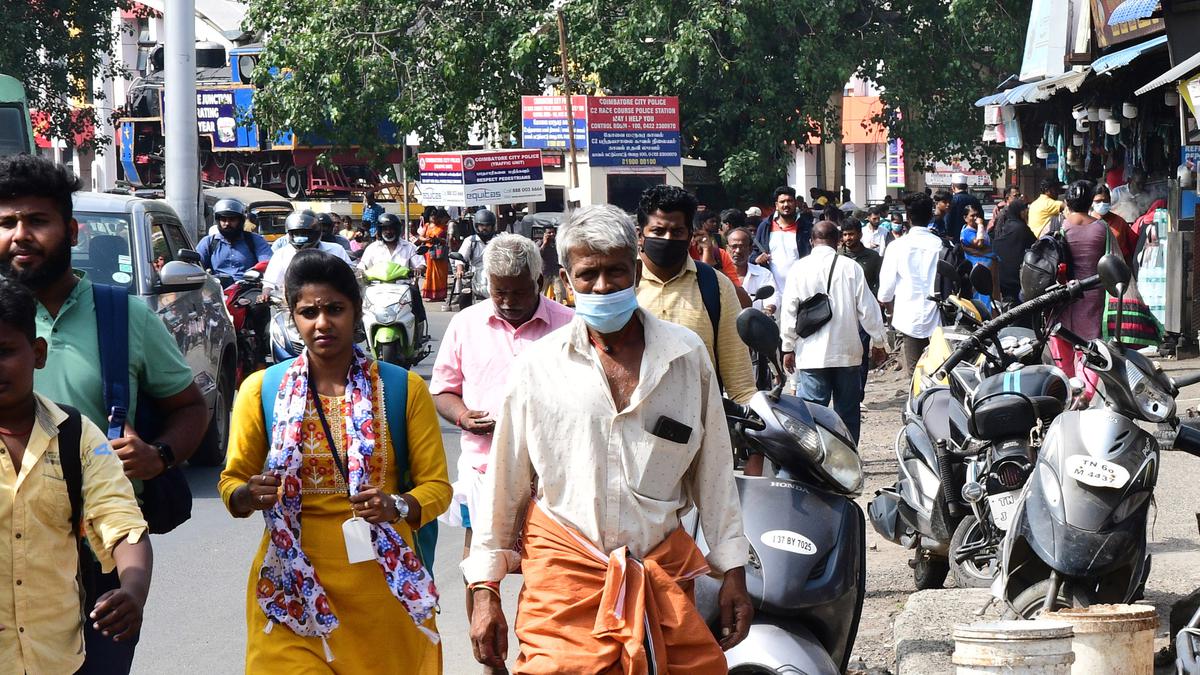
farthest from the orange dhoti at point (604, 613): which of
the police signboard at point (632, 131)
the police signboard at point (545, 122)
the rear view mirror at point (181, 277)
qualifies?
the police signboard at point (545, 122)

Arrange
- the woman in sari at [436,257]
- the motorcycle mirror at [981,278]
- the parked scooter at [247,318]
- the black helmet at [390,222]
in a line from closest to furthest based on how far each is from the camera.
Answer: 1. the motorcycle mirror at [981,278]
2. the parked scooter at [247,318]
3. the black helmet at [390,222]
4. the woman in sari at [436,257]

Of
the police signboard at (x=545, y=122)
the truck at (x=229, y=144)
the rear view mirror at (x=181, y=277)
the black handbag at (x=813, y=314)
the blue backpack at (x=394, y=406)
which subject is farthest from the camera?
the truck at (x=229, y=144)

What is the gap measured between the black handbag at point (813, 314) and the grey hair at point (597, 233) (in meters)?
5.77

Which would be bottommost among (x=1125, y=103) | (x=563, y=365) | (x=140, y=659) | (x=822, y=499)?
(x=140, y=659)

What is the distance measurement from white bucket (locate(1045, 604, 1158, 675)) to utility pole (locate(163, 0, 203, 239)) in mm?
15398

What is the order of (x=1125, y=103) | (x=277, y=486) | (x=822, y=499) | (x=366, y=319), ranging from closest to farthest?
1. (x=277, y=486)
2. (x=822, y=499)
3. (x=366, y=319)
4. (x=1125, y=103)

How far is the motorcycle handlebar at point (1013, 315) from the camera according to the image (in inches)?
235

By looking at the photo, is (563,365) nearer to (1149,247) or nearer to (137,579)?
(137,579)

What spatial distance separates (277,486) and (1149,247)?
13817mm

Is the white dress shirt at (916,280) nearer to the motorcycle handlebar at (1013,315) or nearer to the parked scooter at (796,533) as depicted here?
the motorcycle handlebar at (1013,315)

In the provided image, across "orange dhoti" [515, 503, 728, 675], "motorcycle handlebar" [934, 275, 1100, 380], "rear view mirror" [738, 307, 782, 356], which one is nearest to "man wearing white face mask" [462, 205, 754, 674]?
"orange dhoti" [515, 503, 728, 675]

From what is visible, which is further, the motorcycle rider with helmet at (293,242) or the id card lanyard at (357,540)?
the motorcycle rider with helmet at (293,242)

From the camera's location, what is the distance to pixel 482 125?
3053cm

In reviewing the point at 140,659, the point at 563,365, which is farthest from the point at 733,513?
the point at 140,659
